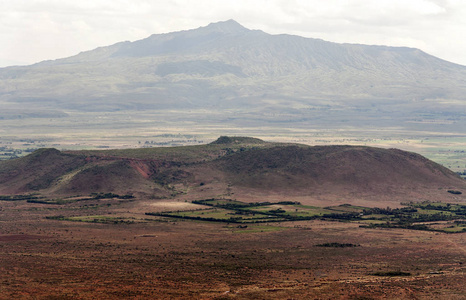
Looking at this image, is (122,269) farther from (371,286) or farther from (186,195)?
(186,195)

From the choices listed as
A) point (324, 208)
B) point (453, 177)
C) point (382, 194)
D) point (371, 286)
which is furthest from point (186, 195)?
point (371, 286)

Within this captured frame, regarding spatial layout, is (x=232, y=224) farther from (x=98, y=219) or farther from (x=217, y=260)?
(x=217, y=260)

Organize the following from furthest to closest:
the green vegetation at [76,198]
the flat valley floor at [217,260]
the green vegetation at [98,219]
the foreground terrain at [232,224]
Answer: the green vegetation at [76,198] → the green vegetation at [98,219] → the foreground terrain at [232,224] → the flat valley floor at [217,260]

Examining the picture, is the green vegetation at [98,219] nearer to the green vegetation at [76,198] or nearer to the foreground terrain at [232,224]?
the foreground terrain at [232,224]

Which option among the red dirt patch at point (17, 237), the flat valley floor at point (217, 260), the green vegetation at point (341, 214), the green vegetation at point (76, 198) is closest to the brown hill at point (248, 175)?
the green vegetation at point (76, 198)

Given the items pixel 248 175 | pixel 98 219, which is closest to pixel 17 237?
pixel 98 219
